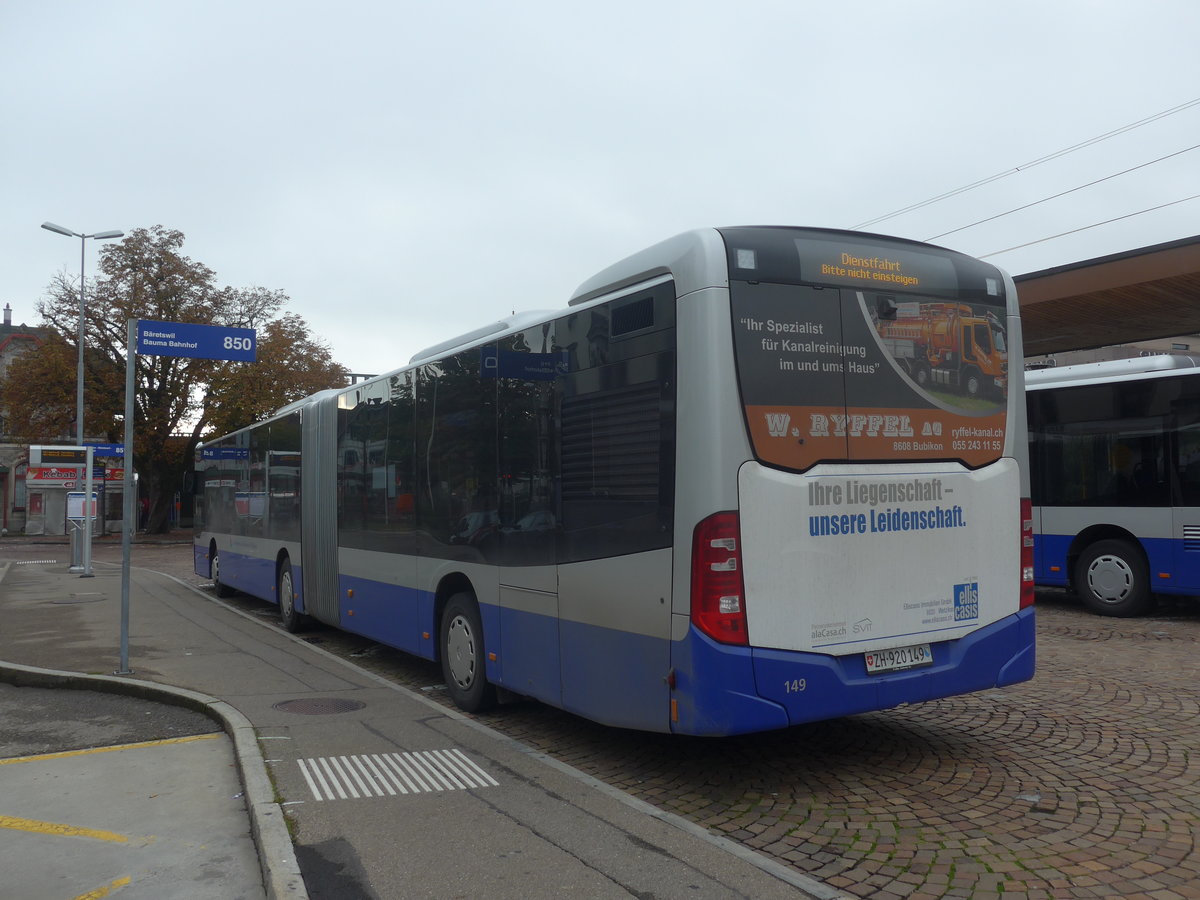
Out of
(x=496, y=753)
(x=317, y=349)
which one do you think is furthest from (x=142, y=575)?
(x=317, y=349)

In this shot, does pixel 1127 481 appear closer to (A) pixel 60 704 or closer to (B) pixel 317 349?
(A) pixel 60 704

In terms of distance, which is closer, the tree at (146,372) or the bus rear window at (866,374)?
the bus rear window at (866,374)

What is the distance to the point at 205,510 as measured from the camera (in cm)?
1945

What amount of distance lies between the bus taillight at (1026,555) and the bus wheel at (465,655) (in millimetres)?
3865

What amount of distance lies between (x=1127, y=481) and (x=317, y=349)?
1789 inches

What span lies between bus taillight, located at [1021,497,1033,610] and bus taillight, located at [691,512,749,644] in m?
2.26

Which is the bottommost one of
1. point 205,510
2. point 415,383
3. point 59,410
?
point 205,510

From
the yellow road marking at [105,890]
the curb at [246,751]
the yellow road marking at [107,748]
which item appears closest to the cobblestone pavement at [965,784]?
the curb at [246,751]

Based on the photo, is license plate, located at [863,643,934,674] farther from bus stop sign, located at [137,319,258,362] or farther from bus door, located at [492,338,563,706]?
bus stop sign, located at [137,319,258,362]

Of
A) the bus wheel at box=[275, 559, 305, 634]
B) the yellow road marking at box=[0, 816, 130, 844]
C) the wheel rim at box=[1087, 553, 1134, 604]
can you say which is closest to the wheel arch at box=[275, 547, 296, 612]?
the bus wheel at box=[275, 559, 305, 634]

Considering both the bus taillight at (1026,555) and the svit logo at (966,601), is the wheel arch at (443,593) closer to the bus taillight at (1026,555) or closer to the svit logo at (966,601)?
the svit logo at (966,601)

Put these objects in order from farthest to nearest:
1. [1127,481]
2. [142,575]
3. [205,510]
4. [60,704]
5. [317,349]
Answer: [317,349] → [142,575] → [205,510] → [1127,481] → [60,704]

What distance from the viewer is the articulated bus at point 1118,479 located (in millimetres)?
11773

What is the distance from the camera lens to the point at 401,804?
552cm
